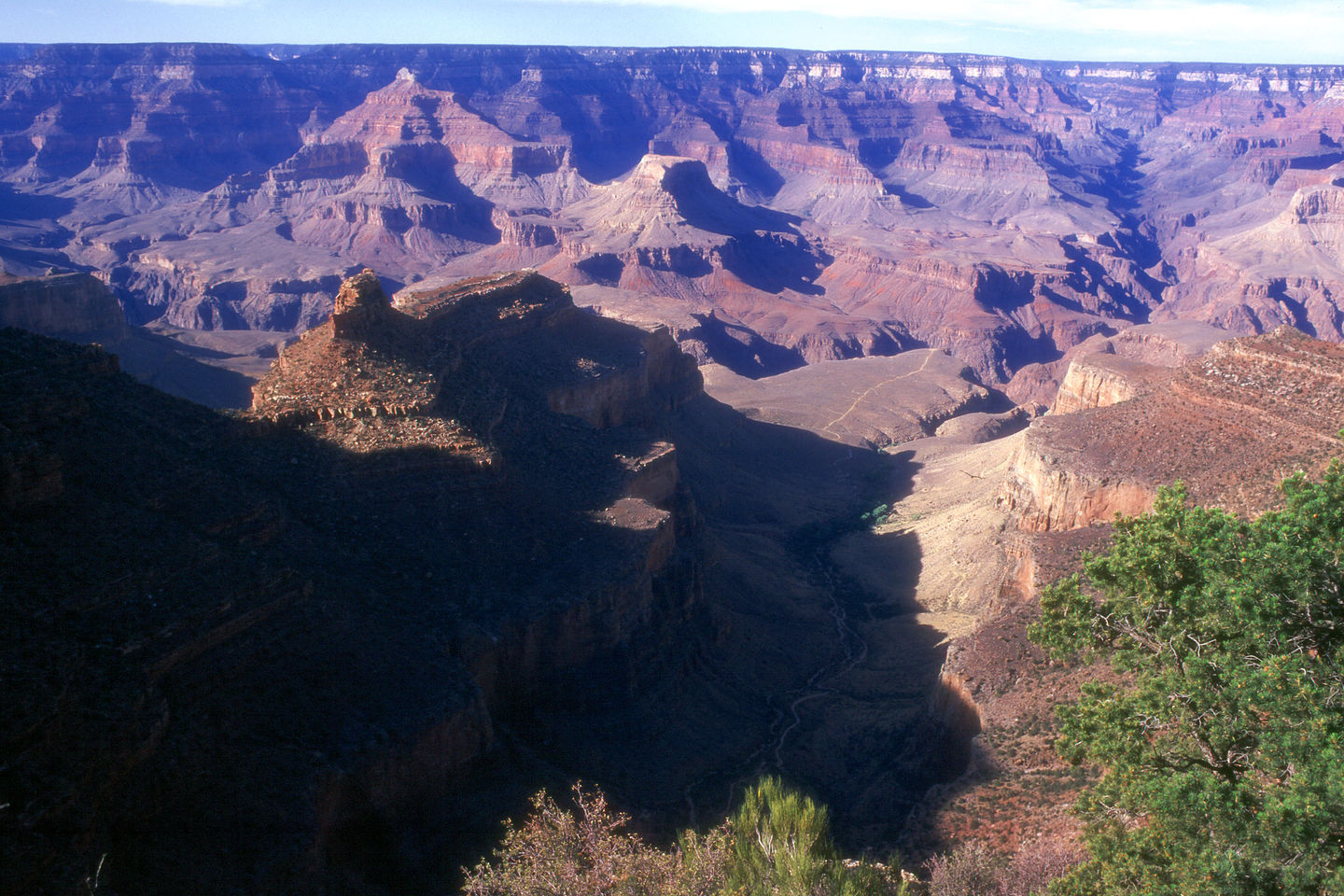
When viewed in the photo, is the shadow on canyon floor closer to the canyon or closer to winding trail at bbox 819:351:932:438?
the canyon

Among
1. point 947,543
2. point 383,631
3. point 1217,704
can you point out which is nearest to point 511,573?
point 383,631

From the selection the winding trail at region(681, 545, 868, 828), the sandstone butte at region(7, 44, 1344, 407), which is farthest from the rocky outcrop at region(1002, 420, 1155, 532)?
the sandstone butte at region(7, 44, 1344, 407)

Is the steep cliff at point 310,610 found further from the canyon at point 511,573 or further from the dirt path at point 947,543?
the dirt path at point 947,543

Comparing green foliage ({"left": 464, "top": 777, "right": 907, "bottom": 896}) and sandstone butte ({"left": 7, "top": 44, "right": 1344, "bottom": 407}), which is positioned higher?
green foliage ({"left": 464, "top": 777, "right": 907, "bottom": 896})

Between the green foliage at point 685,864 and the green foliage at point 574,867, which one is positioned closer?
the green foliage at point 574,867

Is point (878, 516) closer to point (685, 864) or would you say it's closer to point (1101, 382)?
point (1101, 382)

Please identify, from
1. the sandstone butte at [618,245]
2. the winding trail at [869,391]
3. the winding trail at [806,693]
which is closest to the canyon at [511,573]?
the winding trail at [806,693]

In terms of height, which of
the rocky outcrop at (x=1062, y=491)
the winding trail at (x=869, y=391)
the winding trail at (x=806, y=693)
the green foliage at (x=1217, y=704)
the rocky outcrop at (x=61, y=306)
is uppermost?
the green foliage at (x=1217, y=704)
